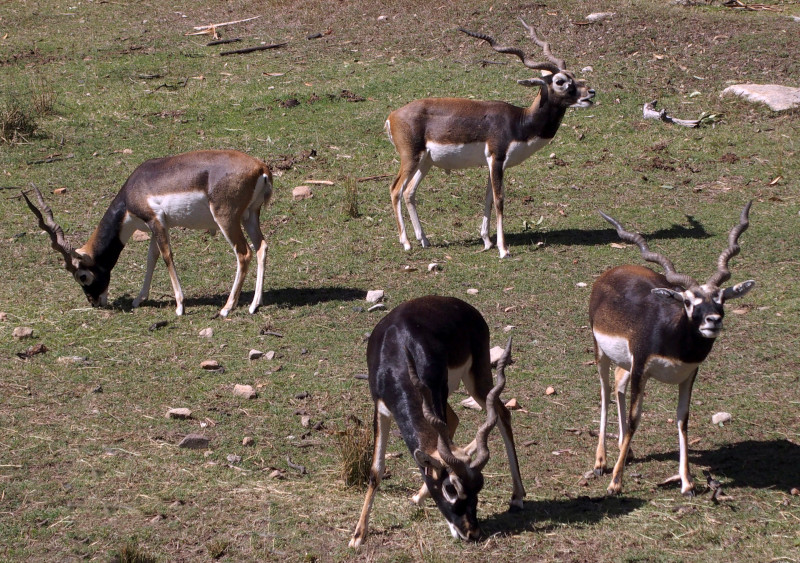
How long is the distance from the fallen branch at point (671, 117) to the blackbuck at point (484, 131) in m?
3.81

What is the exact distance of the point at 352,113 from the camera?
16.1 m

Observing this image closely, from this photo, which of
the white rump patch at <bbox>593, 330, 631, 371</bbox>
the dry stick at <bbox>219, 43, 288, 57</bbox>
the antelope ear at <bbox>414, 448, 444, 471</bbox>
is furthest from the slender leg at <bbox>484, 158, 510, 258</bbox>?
the dry stick at <bbox>219, 43, 288, 57</bbox>

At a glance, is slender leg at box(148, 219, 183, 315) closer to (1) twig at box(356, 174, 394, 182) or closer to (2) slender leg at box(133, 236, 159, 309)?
(2) slender leg at box(133, 236, 159, 309)

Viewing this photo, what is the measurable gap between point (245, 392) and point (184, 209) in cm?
283

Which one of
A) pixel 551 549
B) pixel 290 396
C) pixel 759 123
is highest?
pixel 551 549

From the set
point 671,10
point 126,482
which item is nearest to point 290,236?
point 126,482

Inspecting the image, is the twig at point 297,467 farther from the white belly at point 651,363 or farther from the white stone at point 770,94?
the white stone at point 770,94

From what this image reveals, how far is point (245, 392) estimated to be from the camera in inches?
332

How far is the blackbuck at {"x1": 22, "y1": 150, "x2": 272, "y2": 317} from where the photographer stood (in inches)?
404

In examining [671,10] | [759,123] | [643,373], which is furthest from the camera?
[671,10]

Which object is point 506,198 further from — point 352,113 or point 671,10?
point 671,10

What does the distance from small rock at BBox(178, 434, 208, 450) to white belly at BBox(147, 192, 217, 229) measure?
353cm

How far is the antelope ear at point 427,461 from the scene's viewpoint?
5488mm

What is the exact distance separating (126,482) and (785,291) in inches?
284
